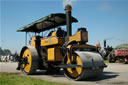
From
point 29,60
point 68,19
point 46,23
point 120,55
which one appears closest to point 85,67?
point 68,19

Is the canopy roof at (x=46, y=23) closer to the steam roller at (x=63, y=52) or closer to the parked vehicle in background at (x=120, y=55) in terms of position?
the steam roller at (x=63, y=52)

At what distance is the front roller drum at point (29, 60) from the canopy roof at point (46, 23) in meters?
1.39

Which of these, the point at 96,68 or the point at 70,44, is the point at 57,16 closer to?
the point at 70,44

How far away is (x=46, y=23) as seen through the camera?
11047 millimetres

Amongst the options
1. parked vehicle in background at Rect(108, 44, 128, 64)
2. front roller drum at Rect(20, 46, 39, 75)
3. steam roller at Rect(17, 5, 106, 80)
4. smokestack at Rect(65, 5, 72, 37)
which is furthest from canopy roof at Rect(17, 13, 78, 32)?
parked vehicle in background at Rect(108, 44, 128, 64)

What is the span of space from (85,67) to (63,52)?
199 centimetres

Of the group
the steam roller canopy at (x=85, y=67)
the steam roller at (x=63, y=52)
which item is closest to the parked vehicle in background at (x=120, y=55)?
the steam roller at (x=63, y=52)

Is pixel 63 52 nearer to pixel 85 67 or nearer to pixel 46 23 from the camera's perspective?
pixel 85 67

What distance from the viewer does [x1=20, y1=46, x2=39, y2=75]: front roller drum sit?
997cm

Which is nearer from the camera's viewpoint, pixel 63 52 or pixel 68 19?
pixel 63 52

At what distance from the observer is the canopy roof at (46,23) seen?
1019 cm

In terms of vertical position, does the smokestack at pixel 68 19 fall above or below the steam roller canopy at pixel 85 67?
above

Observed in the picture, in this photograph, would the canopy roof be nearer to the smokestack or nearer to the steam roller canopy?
the smokestack

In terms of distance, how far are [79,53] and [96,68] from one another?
0.94 metres
